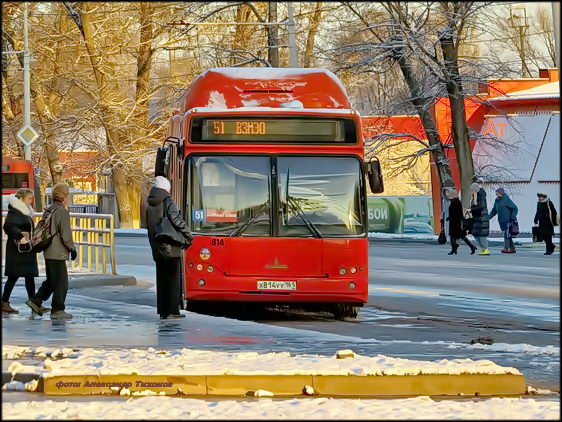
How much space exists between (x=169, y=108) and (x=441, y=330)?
140ft

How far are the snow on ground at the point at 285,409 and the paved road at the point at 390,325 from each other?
8.09ft

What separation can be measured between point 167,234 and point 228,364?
18.0 feet

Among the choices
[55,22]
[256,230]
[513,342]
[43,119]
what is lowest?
[513,342]

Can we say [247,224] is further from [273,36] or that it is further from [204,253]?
[273,36]

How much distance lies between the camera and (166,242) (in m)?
17.3

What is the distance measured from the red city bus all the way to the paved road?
2.05 feet

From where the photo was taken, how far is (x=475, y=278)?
2734 cm

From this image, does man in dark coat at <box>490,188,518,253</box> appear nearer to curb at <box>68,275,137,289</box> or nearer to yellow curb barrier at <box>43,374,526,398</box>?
curb at <box>68,275,137,289</box>

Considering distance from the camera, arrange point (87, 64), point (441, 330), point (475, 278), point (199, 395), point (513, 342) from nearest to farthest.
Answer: point (199, 395) → point (513, 342) → point (441, 330) → point (475, 278) → point (87, 64)

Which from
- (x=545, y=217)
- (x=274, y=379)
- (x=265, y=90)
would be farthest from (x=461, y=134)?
(x=274, y=379)

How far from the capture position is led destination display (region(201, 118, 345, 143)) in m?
18.8

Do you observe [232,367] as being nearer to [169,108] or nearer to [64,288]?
[64,288]

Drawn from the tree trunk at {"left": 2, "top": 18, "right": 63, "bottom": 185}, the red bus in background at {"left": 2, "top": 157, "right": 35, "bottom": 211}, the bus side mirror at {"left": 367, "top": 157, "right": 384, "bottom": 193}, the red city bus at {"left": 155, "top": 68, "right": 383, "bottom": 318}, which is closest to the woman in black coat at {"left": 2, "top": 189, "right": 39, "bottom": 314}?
the red city bus at {"left": 155, "top": 68, "right": 383, "bottom": 318}

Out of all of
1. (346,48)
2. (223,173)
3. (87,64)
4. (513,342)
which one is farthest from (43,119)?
(513,342)
